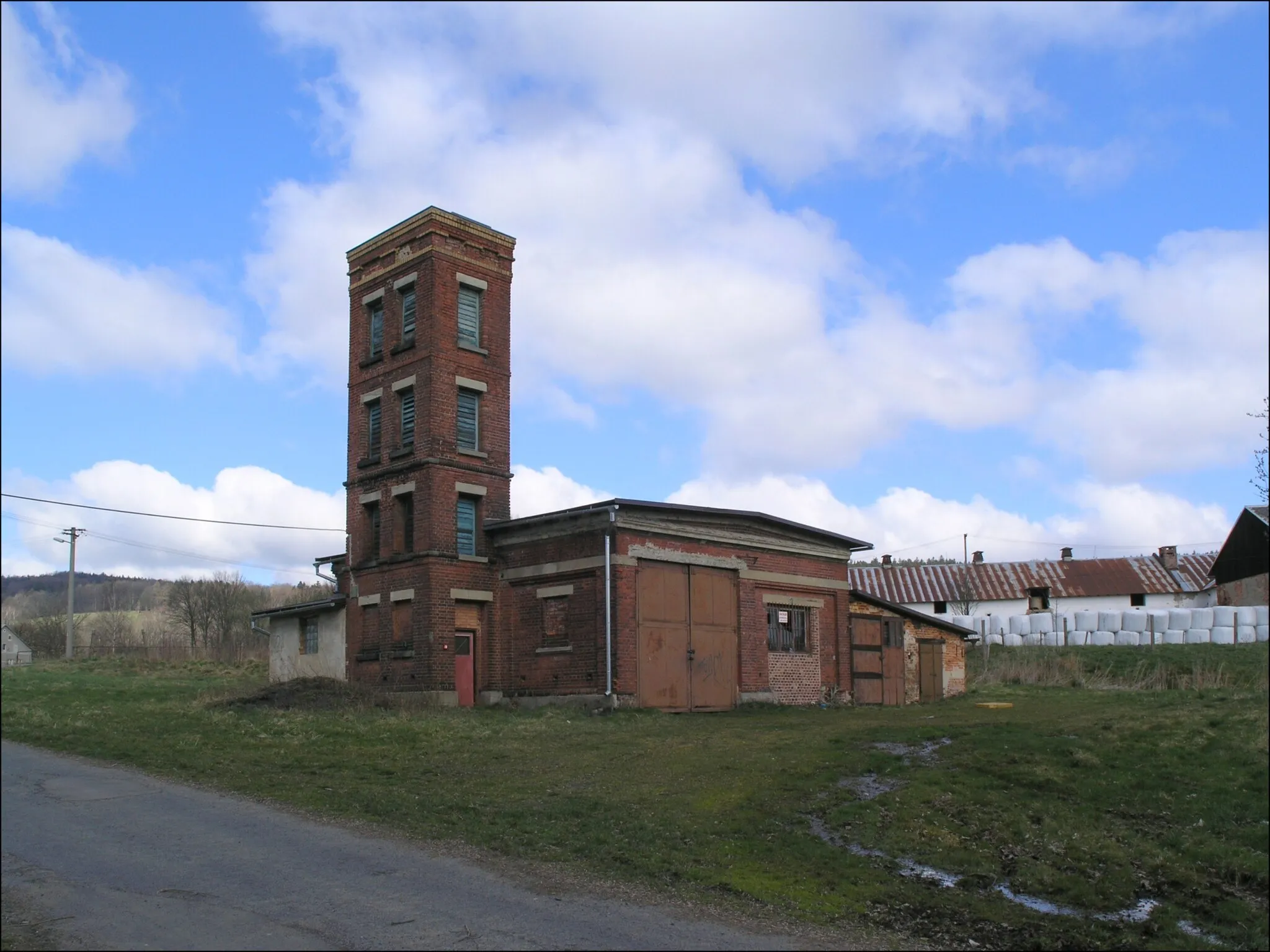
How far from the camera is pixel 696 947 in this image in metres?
7.59

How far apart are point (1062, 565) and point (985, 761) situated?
195 ft

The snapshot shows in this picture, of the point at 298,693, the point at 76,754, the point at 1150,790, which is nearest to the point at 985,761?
the point at 1150,790

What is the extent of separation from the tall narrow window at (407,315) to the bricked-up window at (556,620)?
8.18 meters

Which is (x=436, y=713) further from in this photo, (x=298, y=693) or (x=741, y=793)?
(x=741, y=793)

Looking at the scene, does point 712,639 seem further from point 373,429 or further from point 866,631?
point 373,429

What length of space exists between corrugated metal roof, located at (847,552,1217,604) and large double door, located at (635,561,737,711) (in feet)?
126

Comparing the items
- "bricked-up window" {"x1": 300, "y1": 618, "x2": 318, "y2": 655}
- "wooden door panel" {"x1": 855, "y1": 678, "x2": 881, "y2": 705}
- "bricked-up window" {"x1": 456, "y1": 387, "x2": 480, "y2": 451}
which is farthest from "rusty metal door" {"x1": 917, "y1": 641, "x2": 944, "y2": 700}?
"bricked-up window" {"x1": 300, "y1": 618, "x2": 318, "y2": 655}

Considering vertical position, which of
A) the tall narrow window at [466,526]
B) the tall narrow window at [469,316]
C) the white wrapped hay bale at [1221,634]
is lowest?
the white wrapped hay bale at [1221,634]

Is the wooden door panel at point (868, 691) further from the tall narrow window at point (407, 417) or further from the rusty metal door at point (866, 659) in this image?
the tall narrow window at point (407, 417)

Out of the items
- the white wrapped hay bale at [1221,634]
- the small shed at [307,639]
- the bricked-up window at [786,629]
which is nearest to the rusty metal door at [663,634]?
the bricked-up window at [786,629]

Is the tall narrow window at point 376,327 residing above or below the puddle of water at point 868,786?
above

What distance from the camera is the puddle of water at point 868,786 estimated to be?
42.4 feet

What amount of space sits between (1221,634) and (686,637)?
91.3 ft

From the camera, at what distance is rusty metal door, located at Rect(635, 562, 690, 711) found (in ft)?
82.8
